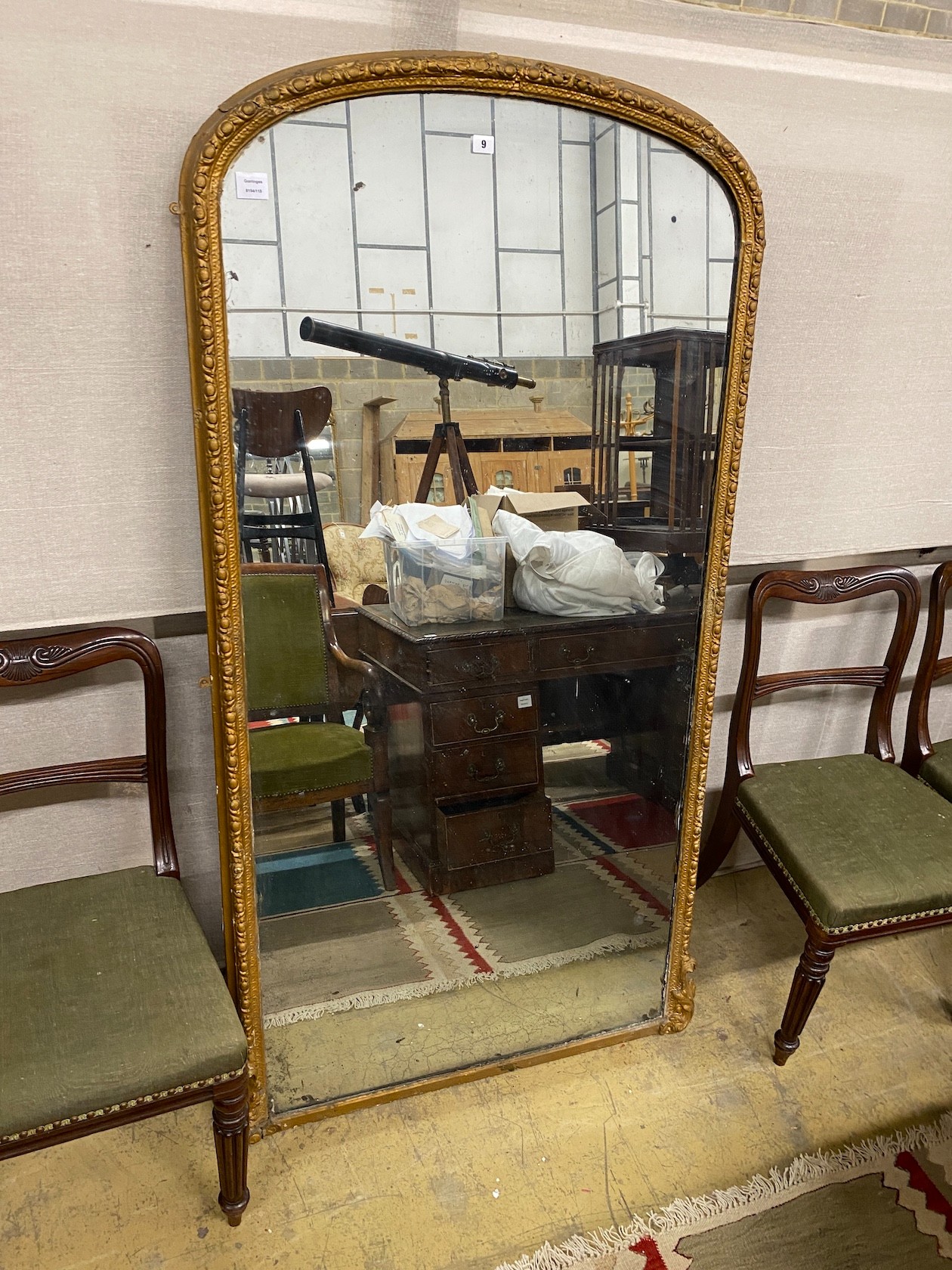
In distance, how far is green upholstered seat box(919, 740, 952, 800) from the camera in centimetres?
189

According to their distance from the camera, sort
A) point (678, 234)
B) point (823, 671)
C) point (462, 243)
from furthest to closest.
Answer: point (823, 671), point (678, 234), point (462, 243)

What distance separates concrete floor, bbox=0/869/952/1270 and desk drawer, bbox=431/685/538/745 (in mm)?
705

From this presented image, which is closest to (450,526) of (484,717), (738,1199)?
(484,717)

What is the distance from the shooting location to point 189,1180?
4.74ft

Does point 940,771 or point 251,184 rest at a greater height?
point 251,184

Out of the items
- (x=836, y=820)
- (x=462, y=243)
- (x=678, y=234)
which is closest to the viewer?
(x=462, y=243)

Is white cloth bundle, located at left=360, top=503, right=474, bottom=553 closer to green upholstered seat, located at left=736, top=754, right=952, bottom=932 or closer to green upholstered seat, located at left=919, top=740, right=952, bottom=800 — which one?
green upholstered seat, located at left=736, top=754, right=952, bottom=932

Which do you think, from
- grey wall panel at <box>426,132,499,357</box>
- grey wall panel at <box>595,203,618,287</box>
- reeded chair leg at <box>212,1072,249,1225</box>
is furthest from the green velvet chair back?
grey wall panel at <box>595,203,618,287</box>

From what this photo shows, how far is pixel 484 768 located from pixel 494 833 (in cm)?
14

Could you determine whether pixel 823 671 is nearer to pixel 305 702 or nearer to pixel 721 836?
pixel 721 836

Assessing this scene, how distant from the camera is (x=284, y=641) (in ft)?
4.57

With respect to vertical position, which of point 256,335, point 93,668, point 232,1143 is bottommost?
point 232,1143

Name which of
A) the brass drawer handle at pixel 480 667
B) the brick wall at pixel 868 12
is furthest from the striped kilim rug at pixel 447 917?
the brick wall at pixel 868 12

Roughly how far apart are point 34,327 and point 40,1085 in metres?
1.07
